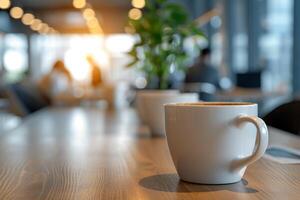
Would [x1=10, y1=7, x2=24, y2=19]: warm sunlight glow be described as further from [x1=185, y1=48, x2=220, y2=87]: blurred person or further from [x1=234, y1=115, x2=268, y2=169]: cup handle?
[x1=234, y1=115, x2=268, y2=169]: cup handle

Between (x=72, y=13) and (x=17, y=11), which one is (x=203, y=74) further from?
(x=72, y=13)

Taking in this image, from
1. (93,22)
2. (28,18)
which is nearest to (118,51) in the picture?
(93,22)

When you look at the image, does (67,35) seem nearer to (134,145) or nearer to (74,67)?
(74,67)

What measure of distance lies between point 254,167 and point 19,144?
0.55 metres

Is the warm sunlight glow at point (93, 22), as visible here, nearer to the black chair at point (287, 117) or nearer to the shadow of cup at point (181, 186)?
the black chair at point (287, 117)

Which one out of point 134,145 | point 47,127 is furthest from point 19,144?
point 47,127

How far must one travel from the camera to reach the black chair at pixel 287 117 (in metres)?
1.40

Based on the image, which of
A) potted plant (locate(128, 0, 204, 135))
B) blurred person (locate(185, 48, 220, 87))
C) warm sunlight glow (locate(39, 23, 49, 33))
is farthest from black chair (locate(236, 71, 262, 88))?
warm sunlight glow (locate(39, 23, 49, 33))

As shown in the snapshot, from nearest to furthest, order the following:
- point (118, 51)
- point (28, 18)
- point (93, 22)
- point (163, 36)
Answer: point (163, 36)
point (118, 51)
point (93, 22)
point (28, 18)

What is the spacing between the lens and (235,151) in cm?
59

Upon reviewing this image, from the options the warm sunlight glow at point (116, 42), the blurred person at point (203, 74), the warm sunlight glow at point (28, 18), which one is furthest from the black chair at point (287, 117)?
the warm sunlight glow at point (116, 42)

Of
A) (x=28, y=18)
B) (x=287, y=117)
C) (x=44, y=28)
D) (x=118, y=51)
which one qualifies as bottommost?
(x=287, y=117)

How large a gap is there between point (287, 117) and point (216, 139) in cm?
93

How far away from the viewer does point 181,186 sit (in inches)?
23.7
